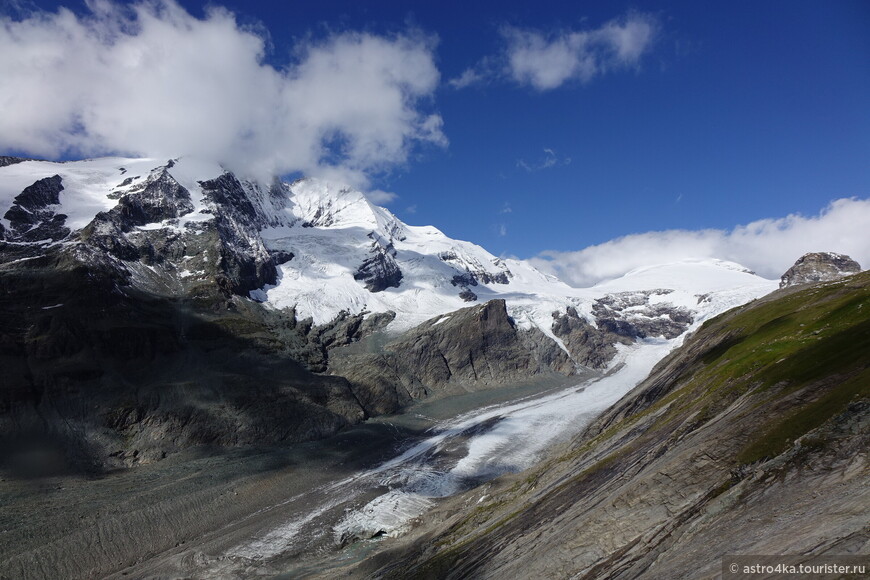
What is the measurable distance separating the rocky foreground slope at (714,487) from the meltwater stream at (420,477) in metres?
31.4

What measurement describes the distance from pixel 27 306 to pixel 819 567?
609 ft

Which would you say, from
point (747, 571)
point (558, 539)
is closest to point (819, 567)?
point (747, 571)

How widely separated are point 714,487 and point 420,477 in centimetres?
8950

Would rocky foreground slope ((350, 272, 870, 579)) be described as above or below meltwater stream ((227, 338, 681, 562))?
above

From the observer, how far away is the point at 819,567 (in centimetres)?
A: 1477

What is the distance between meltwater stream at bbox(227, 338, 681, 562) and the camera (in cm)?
7769

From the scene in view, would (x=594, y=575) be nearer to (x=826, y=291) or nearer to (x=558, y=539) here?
(x=558, y=539)

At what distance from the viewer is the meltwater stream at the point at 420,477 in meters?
77.7

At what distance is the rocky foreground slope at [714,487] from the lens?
18.8 meters

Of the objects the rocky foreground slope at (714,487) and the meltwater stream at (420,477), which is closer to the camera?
the rocky foreground slope at (714,487)

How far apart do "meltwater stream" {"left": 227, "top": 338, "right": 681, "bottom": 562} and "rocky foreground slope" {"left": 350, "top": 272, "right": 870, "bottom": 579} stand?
31351 millimetres

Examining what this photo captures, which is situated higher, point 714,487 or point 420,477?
point 714,487

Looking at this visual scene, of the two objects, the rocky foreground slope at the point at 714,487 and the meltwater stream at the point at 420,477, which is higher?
the rocky foreground slope at the point at 714,487

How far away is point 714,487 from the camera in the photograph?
80.8 feet
